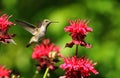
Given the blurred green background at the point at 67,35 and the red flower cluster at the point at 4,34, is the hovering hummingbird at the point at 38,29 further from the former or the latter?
the blurred green background at the point at 67,35

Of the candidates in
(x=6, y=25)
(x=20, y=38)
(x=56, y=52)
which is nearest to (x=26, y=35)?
(x=20, y=38)

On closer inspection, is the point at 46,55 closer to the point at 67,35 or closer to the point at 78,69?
the point at 78,69

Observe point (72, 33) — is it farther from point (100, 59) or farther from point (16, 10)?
point (16, 10)

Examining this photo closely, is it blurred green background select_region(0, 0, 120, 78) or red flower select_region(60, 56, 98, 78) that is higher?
blurred green background select_region(0, 0, 120, 78)

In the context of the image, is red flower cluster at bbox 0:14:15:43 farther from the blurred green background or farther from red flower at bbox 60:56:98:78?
the blurred green background

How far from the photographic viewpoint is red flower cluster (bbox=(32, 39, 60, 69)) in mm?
2982

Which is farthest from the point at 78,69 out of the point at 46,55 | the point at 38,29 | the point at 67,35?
the point at 67,35

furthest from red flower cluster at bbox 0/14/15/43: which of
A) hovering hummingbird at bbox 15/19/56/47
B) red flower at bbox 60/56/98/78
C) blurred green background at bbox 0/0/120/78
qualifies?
blurred green background at bbox 0/0/120/78

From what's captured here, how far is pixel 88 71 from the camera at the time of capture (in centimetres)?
256

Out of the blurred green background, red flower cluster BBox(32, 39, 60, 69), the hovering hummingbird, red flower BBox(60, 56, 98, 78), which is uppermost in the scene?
the blurred green background

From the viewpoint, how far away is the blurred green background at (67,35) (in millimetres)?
4977

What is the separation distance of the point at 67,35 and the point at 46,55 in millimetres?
1723

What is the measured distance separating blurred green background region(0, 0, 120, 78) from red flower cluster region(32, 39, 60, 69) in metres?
1.34

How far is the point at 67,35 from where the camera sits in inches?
196
